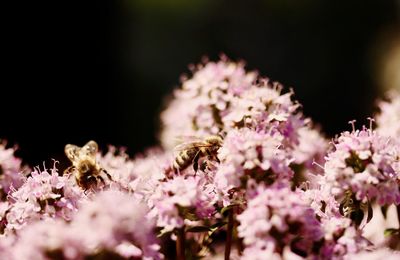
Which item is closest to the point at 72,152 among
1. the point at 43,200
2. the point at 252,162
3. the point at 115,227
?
the point at 43,200

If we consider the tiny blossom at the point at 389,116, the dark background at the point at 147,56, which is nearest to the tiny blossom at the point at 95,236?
the tiny blossom at the point at 389,116

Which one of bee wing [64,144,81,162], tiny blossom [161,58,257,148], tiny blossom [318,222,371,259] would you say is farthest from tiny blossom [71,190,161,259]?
tiny blossom [161,58,257,148]

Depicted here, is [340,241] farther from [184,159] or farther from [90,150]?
[90,150]

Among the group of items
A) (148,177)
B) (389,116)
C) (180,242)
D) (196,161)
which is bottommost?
(180,242)

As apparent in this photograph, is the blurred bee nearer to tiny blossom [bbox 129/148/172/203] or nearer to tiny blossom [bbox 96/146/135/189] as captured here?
tiny blossom [bbox 129/148/172/203]

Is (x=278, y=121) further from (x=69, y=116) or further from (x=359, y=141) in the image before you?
(x=69, y=116)

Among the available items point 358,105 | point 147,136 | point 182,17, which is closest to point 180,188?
point 147,136
